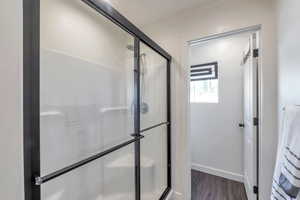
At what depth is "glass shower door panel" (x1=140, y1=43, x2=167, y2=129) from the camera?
1.73 m

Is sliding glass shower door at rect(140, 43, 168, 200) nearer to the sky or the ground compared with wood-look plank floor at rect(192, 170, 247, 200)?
nearer to the sky

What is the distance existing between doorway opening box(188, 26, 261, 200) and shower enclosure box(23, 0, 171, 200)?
112 centimetres

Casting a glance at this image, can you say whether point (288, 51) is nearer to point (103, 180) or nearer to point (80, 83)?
point (80, 83)

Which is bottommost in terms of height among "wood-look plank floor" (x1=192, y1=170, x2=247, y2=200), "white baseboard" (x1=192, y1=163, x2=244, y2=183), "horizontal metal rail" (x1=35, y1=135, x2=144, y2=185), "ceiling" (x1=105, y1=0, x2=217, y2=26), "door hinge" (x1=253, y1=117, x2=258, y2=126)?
"wood-look plank floor" (x1=192, y1=170, x2=247, y2=200)

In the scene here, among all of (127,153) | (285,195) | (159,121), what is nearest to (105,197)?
(127,153)

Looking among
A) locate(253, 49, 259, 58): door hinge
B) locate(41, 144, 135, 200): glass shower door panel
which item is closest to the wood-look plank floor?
locate(41, 144, 135, 200): glass shower door panel

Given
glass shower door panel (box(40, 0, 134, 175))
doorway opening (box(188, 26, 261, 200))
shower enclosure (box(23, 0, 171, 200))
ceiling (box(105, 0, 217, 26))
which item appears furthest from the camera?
doorway opening (box(188, 26, 261, 200))

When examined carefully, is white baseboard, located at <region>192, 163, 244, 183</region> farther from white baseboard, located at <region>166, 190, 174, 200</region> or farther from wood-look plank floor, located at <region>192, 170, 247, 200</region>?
white baseboard, located at <region>166, 190, 174, 200</region>

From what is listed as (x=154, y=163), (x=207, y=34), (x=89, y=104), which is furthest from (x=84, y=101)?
(x=207, y=34)

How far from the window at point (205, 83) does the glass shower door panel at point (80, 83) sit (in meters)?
1.90

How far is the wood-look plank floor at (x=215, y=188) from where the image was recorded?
7.27 ft

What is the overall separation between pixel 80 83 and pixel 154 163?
127 centimetres

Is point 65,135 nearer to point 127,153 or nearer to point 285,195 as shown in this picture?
point 127,153
